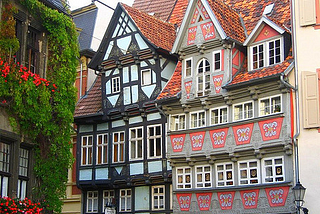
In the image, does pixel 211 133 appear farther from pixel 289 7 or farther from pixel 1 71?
pixel 1 71

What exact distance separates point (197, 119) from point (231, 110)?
1801 mm

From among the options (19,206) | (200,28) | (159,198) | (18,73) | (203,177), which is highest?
(200,28)

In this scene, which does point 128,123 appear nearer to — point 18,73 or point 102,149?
point 102,149

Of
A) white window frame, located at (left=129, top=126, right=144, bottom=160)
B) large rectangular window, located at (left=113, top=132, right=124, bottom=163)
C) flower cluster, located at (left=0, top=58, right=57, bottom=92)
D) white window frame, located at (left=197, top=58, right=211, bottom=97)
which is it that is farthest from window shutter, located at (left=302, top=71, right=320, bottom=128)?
large rectangular window, located at (left=113, top=132, right=124, bottom=163)

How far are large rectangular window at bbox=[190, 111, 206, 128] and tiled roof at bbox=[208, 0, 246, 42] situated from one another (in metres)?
3.38

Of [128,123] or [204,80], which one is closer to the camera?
[204,80]

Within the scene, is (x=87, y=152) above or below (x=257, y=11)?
below

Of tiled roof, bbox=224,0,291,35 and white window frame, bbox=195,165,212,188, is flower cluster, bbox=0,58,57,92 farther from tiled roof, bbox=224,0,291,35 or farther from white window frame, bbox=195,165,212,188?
tiled roof, bbox=224,0,291,35

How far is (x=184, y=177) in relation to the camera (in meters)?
25.5

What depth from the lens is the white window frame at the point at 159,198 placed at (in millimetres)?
27312

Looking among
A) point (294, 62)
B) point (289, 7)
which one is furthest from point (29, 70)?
point (289, 7)

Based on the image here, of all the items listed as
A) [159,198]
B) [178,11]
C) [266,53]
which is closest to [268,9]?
[266,53]

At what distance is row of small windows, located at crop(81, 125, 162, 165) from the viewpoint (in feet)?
91.0

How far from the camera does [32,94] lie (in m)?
19.5
